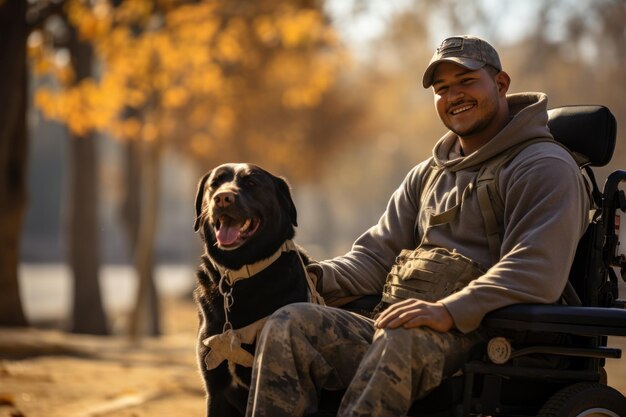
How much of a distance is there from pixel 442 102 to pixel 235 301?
1.10 m

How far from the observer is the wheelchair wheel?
125 inches

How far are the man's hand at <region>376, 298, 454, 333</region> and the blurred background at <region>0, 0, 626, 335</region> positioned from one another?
7.29m

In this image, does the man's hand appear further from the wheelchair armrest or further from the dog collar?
the dog collar

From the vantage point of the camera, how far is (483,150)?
354cm

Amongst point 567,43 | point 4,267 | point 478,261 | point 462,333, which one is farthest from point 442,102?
point 567,43

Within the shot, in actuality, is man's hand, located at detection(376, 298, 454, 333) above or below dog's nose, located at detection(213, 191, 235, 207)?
below

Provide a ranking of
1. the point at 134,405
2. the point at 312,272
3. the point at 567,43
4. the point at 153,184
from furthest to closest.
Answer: the point at 567,43, the point at 153,184, the point at 134,405, the point at 312,272

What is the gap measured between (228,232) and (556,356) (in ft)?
4.16

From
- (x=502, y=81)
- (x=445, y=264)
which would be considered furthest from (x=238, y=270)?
(x=502, y=81)

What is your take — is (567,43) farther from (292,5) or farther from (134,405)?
(134,405)

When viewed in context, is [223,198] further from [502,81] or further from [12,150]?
[12,150]

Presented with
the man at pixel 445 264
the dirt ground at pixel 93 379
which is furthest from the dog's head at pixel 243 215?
the dirt ground at pixel 93 379

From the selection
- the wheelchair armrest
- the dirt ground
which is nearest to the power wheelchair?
the wheelchair armrest

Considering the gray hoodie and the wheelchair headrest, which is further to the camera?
the wheelchair headrest
